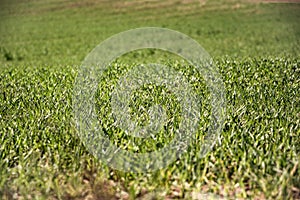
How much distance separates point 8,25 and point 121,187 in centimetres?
3115

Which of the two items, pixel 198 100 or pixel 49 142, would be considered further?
pixel 198 100

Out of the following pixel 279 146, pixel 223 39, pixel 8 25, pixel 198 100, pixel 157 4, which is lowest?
pixel 279 146

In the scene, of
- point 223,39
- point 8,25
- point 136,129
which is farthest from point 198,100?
point 8,25

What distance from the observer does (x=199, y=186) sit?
4.59 meters

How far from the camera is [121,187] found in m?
4.84

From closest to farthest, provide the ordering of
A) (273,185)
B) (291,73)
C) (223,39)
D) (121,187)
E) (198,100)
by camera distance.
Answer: (273,185) < (121,187) < (198,100) < (291,73) < (223,39)

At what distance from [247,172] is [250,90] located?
149 inches

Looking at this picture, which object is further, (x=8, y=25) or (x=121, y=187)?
(x=8, y=25)

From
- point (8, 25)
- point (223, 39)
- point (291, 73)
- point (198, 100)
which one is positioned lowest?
point (198, 100)

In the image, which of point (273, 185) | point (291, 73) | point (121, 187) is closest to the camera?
point (273, 185)

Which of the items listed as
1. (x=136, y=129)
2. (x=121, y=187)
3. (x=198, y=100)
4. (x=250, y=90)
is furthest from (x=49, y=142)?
(x=250, y=90)

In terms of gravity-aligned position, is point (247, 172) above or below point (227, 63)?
below

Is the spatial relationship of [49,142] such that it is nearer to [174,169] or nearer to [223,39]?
[174,169]

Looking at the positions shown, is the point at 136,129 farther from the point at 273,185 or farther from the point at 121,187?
the point at 273,185
